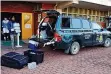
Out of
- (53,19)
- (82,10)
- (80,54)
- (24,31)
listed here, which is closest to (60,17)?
(53,19)

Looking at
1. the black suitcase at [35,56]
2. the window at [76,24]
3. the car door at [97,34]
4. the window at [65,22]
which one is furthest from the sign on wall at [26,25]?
the black suitcase at [35,56]

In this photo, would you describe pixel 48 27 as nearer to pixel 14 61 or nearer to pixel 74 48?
pixel 74 48

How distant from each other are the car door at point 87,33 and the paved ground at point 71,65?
2.63 ft

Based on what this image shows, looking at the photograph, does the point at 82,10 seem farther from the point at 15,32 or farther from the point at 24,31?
the point at 15,32

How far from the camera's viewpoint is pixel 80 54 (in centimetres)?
1105

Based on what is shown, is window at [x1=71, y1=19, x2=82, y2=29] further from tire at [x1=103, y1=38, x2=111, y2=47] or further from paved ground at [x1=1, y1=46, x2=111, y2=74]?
tire at [x1=103, y1=38, x2=111, y2=47]

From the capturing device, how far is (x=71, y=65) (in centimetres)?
873

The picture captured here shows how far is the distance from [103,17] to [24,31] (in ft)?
36.7

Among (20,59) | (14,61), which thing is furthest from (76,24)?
(14,61)

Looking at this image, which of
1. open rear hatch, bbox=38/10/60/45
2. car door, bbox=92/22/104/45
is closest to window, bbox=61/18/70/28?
open rear hatch, bbox=38/10/60/45

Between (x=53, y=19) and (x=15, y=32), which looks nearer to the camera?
(x=53, y=19)

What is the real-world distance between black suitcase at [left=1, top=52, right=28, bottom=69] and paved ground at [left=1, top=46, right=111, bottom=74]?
0.61 feet

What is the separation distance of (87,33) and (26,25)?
6066 millimetres

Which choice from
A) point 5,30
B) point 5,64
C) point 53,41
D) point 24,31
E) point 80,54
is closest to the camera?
point 5,64
